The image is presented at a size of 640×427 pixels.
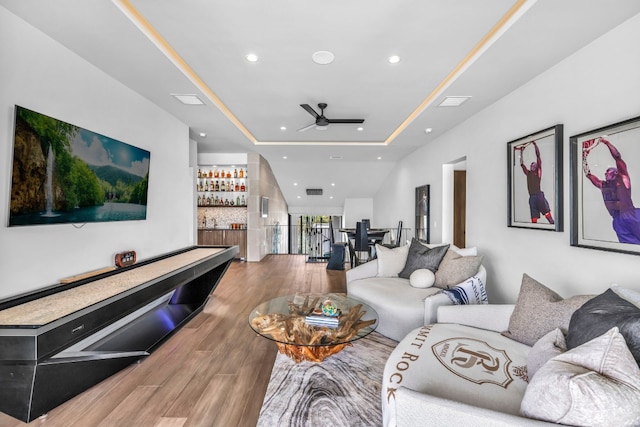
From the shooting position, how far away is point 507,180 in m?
3.38

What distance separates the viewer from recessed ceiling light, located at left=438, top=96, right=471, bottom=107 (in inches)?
138

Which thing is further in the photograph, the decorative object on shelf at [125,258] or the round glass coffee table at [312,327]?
the decorative object on shelf at [125,258]

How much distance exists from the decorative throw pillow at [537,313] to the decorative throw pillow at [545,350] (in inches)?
8.2

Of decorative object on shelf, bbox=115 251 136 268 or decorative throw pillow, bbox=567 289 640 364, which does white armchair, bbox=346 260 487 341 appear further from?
decorative object on shelf, bbox=115 251 136 268

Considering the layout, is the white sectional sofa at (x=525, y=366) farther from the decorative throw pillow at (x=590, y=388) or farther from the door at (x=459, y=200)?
the door at (x=459, y=200)

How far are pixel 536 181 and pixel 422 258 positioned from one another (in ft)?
4.45

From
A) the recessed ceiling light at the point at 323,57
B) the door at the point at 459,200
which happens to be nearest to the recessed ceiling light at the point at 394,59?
the recessed ceiling light at the point at 323,57

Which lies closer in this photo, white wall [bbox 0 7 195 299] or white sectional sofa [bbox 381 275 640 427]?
white sectional sofa [bbox 381 275 640 427]

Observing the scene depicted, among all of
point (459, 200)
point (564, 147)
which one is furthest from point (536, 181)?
point (459, 200)

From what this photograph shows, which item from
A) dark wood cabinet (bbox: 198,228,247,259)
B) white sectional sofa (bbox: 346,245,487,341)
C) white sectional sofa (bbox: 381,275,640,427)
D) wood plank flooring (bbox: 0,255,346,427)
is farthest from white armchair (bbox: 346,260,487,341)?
dark wood cabinet (bbox: 198,228,247,259)

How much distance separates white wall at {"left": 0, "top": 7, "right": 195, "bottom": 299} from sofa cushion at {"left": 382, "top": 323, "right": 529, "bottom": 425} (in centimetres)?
261

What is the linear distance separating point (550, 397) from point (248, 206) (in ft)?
22.0

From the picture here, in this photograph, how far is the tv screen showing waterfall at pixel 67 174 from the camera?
2100mm

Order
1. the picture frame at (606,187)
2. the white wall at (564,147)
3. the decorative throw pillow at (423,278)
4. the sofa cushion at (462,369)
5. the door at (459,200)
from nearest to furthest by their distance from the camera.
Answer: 1. the sofa cushion at (462,369)
2. the picture frame at (606,187)
3. the white wall at (564,147)
4. the decorative throw pillow at (423,278)
5. the door at (459,200)
